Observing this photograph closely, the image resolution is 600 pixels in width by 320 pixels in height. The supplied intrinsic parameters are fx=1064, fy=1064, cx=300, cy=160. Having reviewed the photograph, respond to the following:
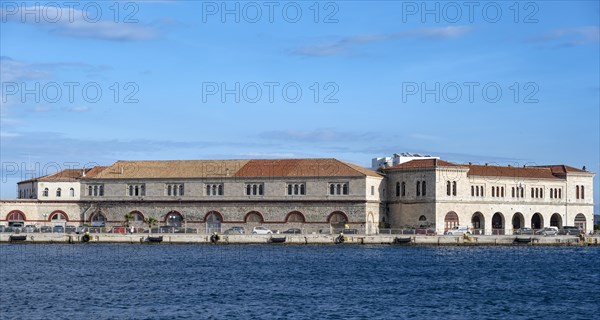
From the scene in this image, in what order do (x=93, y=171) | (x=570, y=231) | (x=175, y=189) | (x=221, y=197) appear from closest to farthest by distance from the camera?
(x=221, y=197) → (x=175, y=189) → (x=570, y=231) → (x=93, y=171)

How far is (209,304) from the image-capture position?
1911 inches

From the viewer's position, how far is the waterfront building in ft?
329

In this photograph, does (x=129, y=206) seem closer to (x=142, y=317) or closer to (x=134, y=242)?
(x=134, y=242)

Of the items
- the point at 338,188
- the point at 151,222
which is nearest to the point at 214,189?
the point at 151,222

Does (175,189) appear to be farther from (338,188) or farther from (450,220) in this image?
(450,220)

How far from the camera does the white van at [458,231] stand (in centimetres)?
9641

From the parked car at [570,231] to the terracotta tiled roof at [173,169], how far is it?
31.8 m

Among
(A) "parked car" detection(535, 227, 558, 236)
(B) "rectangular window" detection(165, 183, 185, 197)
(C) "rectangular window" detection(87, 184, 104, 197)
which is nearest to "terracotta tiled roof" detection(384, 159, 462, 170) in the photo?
(A) "parked car" detection(535, 227, 558, 236)

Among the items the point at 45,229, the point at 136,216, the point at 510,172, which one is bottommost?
the point at 45,229

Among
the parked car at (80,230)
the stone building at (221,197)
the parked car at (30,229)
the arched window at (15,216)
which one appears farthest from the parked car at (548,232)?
the arched window at (15,216)

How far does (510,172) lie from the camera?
10688cm

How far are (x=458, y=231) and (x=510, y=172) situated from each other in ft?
40.0

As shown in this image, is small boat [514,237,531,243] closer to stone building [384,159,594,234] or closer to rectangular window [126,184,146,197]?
stone building [384,159,594,234]

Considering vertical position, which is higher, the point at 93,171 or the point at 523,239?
the point at 93,171
